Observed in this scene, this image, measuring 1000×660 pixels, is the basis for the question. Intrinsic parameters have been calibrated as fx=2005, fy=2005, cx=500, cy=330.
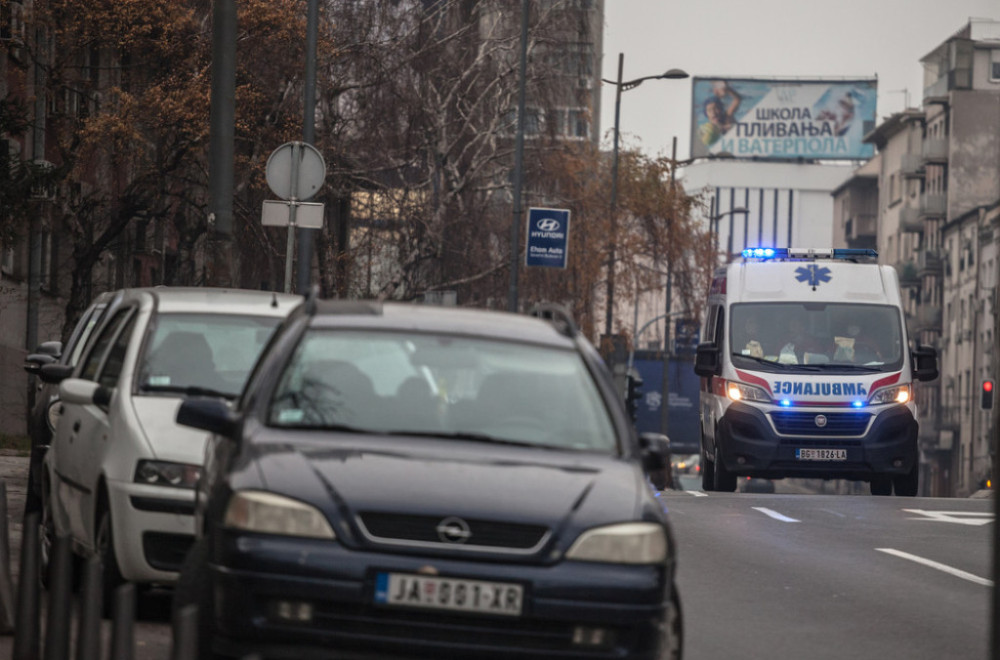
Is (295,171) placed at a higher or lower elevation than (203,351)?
higher

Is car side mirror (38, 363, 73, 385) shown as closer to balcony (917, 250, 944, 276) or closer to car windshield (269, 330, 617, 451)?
car windshield (269, 330, 617, 451)

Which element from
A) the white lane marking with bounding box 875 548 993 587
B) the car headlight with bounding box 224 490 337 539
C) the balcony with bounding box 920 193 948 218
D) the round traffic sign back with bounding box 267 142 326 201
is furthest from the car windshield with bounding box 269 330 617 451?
the balcony with bounding box 920 193 948 218

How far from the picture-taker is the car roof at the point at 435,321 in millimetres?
8312

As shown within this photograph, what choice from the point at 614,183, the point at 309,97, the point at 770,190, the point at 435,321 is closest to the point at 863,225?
the point at 770,190

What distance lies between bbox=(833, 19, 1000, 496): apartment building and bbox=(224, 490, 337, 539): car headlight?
269ft

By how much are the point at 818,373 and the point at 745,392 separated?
2.77ft

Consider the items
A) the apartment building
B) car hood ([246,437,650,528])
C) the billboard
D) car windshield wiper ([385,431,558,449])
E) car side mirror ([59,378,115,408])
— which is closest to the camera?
car hood ([246,437,650,528])

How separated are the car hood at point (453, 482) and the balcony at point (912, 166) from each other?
10521 cm

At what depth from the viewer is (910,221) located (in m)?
110

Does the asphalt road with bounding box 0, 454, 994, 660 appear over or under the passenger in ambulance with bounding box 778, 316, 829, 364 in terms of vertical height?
under

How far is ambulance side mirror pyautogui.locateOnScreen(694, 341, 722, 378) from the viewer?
22609mm

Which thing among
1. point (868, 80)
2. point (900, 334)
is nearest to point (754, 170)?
point (868, 80)

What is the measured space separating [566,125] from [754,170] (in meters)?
125

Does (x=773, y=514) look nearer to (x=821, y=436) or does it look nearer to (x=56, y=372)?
(x=821, y=436)
